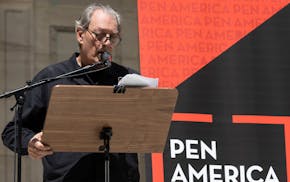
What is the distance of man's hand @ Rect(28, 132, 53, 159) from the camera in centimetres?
361

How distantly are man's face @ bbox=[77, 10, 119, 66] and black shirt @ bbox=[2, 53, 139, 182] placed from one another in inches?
3.2

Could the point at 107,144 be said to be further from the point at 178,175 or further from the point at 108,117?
the point at 178,175

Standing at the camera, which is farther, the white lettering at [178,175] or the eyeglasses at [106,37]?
the white lettering at [178,175]

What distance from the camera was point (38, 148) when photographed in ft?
11.9

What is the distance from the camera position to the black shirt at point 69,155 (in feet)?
12.5

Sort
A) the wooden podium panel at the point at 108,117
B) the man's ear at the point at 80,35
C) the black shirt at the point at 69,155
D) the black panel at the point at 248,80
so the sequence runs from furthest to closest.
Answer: the black panel at the point at 248,80 < the man's ear at the point at 80,35 < the black shirt at the point at 69,155 < the wooden podium panel at the point at 108,117

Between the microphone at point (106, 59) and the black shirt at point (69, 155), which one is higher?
the microphone at point (106, 59)

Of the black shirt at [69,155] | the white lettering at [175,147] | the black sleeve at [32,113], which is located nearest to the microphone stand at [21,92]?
the black shirt at [69,155]

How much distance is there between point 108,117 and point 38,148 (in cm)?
36

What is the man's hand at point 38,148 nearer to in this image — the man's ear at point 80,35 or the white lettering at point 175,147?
the man's ear at point 80,35

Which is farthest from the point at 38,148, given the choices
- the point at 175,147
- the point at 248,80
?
the point at 248,80

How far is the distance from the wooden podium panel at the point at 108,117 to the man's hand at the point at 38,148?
0.12ft

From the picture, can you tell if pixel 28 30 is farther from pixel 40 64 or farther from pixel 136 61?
pixel 136 61

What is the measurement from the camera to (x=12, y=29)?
6.54 m
